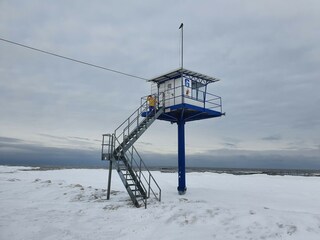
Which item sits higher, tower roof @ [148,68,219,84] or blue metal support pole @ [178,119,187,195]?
tower roof @ [148,68,219,84]

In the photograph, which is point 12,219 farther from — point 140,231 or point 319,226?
point 319,226

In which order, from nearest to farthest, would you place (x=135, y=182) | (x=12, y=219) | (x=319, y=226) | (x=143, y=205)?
1. (x=319, y=226)
2. (x=12, y=219)
3. (x=143, y=205)
4. (x=135, y=182)

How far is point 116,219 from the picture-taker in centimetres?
1364

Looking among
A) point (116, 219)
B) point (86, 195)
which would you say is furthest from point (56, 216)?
point (86, 195)

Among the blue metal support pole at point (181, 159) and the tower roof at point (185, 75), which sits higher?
the tower roof at point (185, 75)

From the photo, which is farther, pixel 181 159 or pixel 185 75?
pixel 181 159

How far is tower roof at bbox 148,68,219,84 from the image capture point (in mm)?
22161

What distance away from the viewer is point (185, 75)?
22.4 meters

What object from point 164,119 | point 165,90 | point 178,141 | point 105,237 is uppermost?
point 165,90

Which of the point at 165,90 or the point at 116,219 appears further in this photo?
the point at 165,90

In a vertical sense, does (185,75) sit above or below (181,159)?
above

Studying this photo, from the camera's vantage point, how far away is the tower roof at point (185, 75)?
2216 centimetres

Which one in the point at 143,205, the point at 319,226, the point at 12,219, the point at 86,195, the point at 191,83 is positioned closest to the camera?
the point at 319,226

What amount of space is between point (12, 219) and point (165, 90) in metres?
14.4
